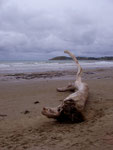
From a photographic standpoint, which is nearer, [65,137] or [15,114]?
[65,137]

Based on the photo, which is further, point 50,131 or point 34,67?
point 34,67

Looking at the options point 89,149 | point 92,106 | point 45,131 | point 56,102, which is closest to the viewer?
point 89,149

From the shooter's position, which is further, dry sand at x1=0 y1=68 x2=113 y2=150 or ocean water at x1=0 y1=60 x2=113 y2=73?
ocean water at x1=0 y1=60 x2=113 y2=73

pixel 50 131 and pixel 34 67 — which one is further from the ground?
pixel 34 67

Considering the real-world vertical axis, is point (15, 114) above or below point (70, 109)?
below

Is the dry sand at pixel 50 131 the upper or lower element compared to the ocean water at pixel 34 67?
lower

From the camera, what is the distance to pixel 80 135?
316 centimetres

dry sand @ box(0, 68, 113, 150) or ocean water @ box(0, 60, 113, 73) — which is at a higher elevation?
ocean water @ box(0, 60, 113, 73)

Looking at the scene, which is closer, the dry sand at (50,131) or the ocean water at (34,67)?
the dry sand at (50,131)

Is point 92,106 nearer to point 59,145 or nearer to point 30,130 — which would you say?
point 30,130

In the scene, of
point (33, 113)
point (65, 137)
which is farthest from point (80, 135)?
point (33, 113)

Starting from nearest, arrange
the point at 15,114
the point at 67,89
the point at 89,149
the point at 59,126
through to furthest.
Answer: the point at 89,149, the point at 59,126, the point at 15,114, the point at 67,89

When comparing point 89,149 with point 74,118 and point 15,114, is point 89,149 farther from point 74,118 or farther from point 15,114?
point 15,114

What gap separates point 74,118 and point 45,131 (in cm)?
78
